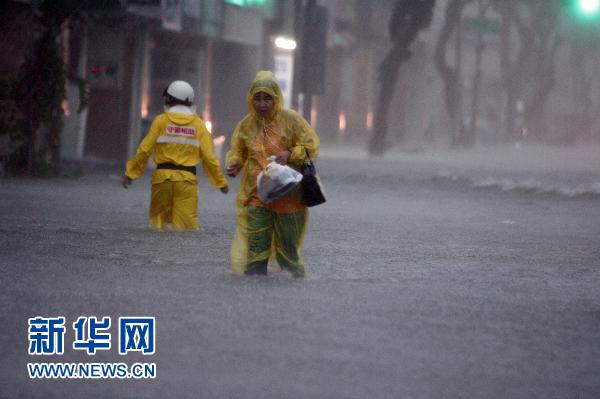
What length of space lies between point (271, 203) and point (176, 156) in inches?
135

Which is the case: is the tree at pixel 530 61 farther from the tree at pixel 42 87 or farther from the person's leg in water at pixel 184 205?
the person's leg in water at pixel 184 205

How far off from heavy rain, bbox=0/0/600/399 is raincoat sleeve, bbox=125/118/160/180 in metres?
0.02

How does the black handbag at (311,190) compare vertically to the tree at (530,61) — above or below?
below

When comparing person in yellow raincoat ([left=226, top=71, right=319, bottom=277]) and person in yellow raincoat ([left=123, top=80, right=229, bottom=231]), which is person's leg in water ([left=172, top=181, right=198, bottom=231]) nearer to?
person in yellow raincoat ([left=123, top=80, right=229, bottom=231])

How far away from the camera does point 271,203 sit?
374 inches

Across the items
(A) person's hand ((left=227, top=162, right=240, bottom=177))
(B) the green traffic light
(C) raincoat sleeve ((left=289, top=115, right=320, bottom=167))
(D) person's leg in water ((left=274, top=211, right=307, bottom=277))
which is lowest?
(D) person's leg in water ((left=274, top=211, right=307, bottom=277))

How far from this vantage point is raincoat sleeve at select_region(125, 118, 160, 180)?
12.5 m

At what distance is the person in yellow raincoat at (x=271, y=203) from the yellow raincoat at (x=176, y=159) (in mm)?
2980

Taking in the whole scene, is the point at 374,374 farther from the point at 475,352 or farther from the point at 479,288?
the point at 479,288

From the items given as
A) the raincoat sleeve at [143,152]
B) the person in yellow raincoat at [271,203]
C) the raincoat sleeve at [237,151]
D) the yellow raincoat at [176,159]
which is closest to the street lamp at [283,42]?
the yellow raincoat at [176,159]

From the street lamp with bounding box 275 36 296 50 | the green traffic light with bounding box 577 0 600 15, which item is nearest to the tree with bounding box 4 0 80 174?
the street lamp with bounding box 275 36 296 50

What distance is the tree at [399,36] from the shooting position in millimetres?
33500

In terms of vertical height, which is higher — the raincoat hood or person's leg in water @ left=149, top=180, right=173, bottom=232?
the raincoat hood

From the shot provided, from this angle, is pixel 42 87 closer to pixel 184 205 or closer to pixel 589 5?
pixel 184 205
